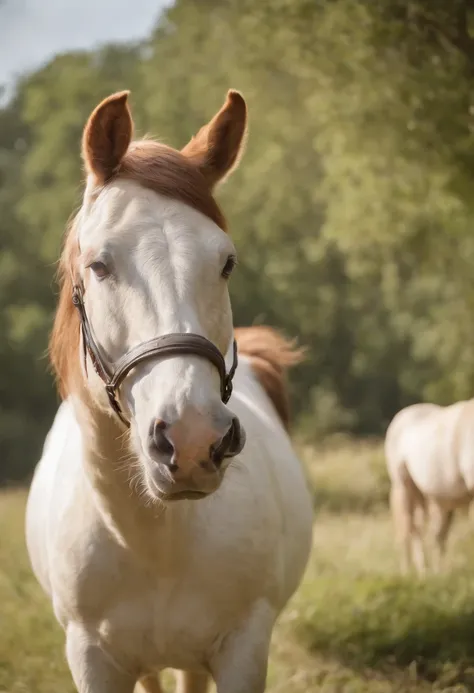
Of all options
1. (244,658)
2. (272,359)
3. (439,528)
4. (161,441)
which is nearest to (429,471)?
(439,528)

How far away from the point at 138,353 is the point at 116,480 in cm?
44

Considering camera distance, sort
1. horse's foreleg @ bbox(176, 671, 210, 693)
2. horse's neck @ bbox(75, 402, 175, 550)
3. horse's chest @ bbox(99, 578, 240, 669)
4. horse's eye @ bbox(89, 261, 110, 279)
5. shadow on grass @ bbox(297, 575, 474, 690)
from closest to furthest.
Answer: horse's eye @ bbox(89, 261, 110, 279) → horse's neck @ bbox(75, 402, 175, 550) → horse's chest @ bbox(99, 578, 240, 669) → horse's foreleg @ bbox(176, 671, 210, 693) → shadow on grass @ bbox(297, 575, 474, 690)

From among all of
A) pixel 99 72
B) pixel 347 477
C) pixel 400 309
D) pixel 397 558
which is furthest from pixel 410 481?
pixel 99 72

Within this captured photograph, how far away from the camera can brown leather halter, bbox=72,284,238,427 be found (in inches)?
63.2

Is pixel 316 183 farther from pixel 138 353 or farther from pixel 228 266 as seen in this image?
pixel 138 353

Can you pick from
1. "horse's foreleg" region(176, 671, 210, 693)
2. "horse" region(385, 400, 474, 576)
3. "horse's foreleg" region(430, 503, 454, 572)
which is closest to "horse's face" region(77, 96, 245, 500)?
"horse's foreleg" region(176, 671, 210, 693)

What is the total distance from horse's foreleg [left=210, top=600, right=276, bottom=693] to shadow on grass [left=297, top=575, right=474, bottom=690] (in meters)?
1.50

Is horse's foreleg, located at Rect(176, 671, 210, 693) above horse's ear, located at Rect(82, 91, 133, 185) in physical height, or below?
below

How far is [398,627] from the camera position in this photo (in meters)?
3.82

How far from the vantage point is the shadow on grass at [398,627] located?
3.56 metres

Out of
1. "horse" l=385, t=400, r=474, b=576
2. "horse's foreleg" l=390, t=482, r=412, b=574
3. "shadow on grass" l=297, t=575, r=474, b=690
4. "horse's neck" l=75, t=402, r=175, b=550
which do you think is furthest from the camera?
"horse's foreleg" l=390, t=482, r=412, b=574

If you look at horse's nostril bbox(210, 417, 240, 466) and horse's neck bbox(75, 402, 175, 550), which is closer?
horse's nostril bbox(210, 417, 240, 466)

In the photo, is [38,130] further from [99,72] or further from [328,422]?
[328,422]

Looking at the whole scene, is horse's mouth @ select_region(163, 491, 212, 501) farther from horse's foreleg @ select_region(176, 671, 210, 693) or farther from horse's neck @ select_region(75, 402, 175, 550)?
horse's foreleg @ select_region(176, 671, 210, 693)
